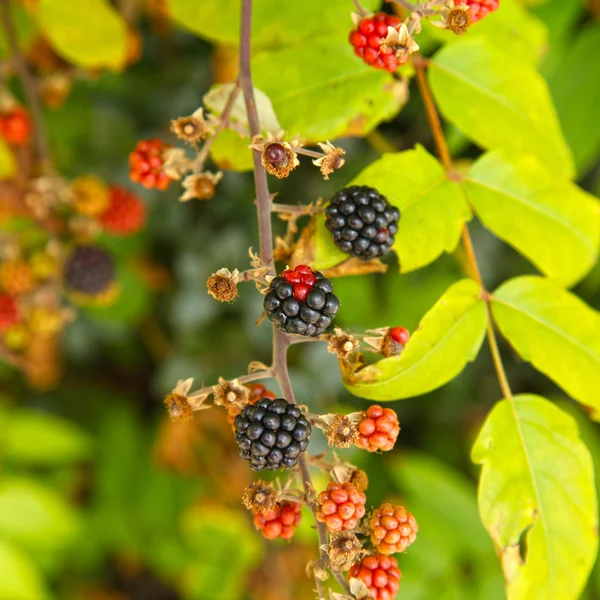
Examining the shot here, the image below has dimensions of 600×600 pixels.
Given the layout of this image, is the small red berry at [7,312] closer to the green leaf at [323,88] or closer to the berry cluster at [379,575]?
the green leaf at [323,88]

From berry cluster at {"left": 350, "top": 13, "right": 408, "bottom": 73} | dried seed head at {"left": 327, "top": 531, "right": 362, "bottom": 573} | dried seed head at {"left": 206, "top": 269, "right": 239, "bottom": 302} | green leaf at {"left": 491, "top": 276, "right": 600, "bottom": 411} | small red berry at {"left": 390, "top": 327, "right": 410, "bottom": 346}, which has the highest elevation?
berry cluster at {"left": 350, "top": 13, "right": 408, "bottom": 73}

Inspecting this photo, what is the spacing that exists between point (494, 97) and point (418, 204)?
0.45m

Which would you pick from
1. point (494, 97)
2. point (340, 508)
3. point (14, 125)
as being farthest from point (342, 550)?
point (14, 125)

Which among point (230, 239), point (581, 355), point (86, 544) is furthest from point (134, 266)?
point (581, 355)

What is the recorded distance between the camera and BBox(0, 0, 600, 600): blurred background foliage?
96.3 inches

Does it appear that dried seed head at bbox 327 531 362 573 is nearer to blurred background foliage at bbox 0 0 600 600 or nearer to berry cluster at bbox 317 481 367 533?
berry cluster at bbox 317 481 367 533

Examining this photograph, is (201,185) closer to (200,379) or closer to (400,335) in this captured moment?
(400,335)

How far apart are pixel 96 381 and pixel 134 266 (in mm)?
1044

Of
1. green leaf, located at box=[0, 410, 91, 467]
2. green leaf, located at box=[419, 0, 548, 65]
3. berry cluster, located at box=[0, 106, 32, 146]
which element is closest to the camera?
green leaf, located at box=[419, 0, 548, 65]

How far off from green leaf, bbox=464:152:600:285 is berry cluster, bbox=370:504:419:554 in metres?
0.76

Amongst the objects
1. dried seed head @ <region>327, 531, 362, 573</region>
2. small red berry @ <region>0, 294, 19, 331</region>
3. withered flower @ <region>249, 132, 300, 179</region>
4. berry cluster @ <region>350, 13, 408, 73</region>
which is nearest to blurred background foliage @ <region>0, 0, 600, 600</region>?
small red berry @ <region>0, 294, 19, 331</region>

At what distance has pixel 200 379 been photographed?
2859mm

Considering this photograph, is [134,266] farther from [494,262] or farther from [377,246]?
[377,246]

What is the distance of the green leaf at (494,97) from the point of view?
1652 millimetres
